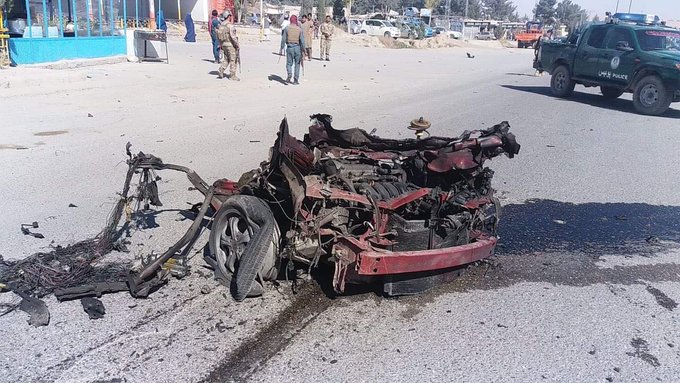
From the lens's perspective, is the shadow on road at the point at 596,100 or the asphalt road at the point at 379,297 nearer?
the asphalt road at the point at 379,297

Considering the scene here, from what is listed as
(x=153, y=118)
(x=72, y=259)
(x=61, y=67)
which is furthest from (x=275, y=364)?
(x=61, y=67)

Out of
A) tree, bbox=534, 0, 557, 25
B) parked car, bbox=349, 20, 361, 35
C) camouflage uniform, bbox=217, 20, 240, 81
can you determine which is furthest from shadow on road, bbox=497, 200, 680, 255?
tree, bbox=534, 0, 557, 25

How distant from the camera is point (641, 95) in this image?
15070 mm

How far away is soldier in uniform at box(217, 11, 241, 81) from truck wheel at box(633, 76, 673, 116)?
11312mm

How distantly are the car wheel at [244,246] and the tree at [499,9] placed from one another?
135 meters

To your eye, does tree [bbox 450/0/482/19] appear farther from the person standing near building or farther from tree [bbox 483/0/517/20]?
the person standing near building

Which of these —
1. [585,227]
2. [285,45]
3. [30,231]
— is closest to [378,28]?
[285,45]

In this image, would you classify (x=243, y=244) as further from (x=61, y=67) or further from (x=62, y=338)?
(x=61, y=67)

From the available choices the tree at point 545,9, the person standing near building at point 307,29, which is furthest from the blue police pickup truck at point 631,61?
the tree at point 545,9

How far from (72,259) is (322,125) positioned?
2403 mm

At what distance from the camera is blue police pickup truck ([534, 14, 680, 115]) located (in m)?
14.4

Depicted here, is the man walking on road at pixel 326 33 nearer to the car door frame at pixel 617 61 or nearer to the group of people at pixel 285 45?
the group of people at pixel 285 45

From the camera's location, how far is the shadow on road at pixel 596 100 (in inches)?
632

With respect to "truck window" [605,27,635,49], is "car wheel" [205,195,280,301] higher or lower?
lower
